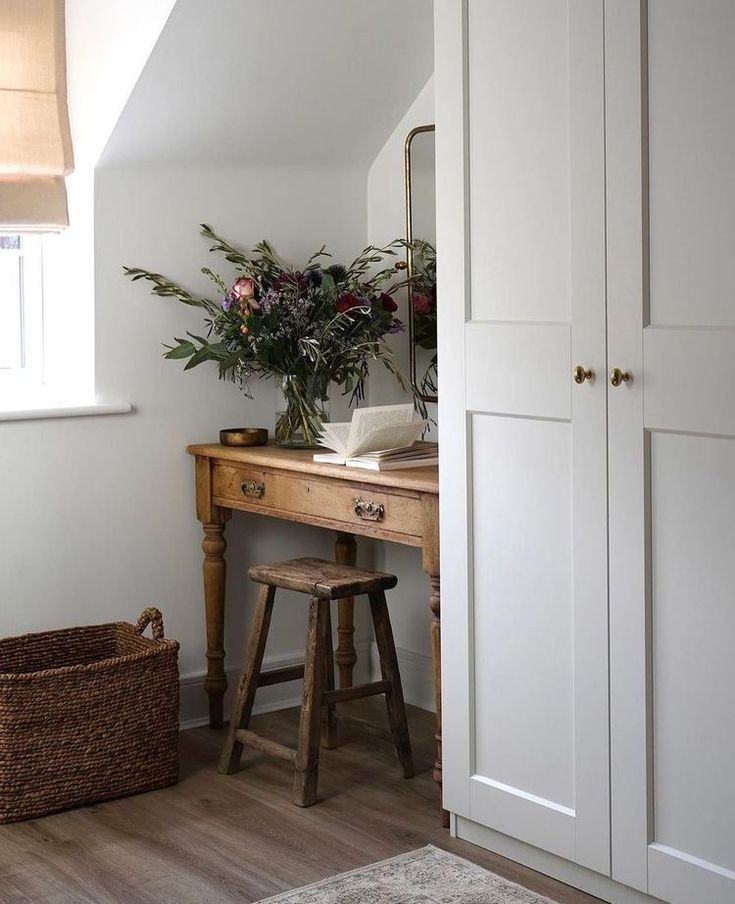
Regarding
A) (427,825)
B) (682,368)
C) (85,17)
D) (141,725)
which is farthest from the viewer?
(85,17)

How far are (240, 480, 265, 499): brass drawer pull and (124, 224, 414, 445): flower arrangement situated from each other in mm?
180

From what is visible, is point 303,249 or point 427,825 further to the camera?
point 303,249

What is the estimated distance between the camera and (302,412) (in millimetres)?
3682

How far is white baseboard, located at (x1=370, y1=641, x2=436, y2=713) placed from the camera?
394 cm

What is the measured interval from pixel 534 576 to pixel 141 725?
1189mm

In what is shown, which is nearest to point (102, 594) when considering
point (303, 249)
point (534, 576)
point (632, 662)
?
point (303, 249)

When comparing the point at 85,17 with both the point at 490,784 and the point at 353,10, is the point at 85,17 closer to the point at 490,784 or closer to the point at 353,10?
the point at 353,10

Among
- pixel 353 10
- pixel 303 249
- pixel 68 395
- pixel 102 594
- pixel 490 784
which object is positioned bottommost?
pixel 490 784

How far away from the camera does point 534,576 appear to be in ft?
8.75

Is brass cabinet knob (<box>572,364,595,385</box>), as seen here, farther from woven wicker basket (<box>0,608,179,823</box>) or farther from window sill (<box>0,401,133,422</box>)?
window sill (<box>0,401,133,422</box>)

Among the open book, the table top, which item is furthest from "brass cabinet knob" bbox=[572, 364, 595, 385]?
the open book

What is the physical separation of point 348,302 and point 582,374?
1.21m

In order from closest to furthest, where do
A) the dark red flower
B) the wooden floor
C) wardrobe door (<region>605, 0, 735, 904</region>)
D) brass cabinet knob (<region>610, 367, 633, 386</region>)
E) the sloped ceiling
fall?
1. wardrobe door (<region>605, 0, 735, 904</region>)
2. brass cabinet knob (<region>610, 367, 633, 386</region>)
3. the wooden floor
4. the sloped ceiling
5. the dark red flower

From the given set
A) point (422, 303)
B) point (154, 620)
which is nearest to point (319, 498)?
point (154, 620)
